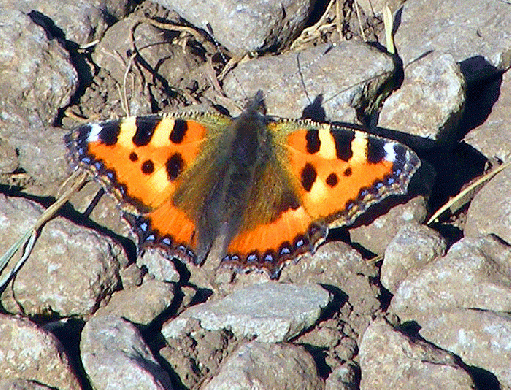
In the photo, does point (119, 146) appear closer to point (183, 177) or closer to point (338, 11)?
point (183, 177)

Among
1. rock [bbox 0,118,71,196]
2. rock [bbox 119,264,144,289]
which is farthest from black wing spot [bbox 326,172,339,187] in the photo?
rock [bbox 0,118,71,196]

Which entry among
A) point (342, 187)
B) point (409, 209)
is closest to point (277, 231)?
point (342, 187)

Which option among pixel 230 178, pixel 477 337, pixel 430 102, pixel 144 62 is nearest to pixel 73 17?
pixel 144 62

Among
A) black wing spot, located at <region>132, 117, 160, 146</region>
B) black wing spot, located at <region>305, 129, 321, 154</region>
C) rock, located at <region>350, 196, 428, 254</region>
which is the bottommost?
rock, located at <region>350, 196, 428, 254</region>

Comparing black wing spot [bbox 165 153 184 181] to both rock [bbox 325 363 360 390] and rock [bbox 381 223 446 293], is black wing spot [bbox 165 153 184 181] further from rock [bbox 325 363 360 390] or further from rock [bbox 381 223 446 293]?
rock [bbox 325 363 360 390]

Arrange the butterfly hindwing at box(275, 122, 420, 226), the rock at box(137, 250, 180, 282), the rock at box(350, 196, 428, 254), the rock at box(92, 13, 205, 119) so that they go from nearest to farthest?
the butterfly hindwing at box(275, 122, 420, 226) < the rock at box(137, 250, 180, 282) < the rock at box(350, 196, 428, 254) < the rock at box(92, 13, 205, 119)

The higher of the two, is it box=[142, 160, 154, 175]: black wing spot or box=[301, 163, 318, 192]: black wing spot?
box=[142, 160, 154, 175]: black wing spot

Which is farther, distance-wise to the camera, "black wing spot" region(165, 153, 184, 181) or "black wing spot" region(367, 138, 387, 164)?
"black wing spot" region(165, 153, 184, 181)

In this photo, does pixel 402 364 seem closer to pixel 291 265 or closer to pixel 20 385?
pixel 291 265
